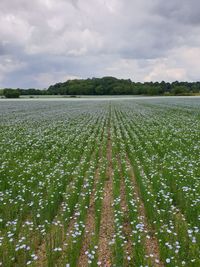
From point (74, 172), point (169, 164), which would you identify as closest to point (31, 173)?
point (74, 172)

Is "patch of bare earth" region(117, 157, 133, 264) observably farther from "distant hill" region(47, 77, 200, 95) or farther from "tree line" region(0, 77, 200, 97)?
"tree line" region(0, 77, 200, 97)

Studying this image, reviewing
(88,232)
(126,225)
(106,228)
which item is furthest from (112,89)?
(88,232)

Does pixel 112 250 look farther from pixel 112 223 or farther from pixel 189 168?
pixel 189 168

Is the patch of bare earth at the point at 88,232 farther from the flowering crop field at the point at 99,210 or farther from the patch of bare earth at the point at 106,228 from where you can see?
the patch of bare earth at the point at 106,228

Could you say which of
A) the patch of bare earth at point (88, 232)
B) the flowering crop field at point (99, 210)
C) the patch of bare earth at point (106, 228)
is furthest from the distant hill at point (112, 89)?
the patch of bare earth at point (88, 232)

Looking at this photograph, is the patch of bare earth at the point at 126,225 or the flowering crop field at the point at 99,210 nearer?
the flowering crop field at the point at 99,210

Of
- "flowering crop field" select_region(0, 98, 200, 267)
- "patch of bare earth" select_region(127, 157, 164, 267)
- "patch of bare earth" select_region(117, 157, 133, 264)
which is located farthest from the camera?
"patch of bare earth" select_region(117, 157, 133, 264)

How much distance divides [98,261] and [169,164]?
6641 mm

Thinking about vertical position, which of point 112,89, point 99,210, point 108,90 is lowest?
point 108,90

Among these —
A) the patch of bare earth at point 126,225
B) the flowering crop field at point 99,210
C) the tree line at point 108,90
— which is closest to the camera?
the flowering crop field at point 99,210

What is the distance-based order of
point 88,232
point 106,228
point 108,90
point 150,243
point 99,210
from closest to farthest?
point 150,243
point 88,232
point 106,228
point 99,210
point 108,90

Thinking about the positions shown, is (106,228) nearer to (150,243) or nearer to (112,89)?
(150,243)

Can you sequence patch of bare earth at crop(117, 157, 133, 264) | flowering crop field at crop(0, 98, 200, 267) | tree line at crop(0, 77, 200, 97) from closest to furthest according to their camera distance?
flowering crop field at crop(0, 98, 200, 267) < patch of bare earth at crop(117, 157, 133, 264) < tree line at crop(0, 77, 200, 97)

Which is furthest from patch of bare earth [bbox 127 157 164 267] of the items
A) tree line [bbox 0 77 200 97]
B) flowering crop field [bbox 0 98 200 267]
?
tree line [bbox 0 77 200 97]
